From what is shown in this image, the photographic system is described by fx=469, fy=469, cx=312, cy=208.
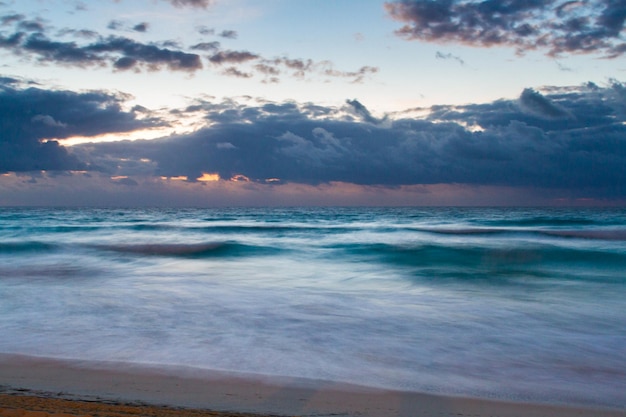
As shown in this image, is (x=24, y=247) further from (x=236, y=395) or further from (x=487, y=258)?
(x=236, y=395)

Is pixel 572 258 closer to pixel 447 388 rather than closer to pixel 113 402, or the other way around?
pixel 447 388

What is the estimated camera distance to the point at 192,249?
867 inches

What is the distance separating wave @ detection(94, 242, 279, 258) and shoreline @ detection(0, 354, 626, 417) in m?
15.1

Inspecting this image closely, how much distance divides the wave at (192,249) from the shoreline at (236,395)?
49.6ft

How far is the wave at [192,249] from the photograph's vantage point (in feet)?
66.2

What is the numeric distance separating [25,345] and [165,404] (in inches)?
118

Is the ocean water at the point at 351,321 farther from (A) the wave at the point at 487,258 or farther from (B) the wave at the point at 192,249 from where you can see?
(B) the wave at the point at 192,249

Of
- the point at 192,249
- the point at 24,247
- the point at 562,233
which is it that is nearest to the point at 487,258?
the point at 192,249

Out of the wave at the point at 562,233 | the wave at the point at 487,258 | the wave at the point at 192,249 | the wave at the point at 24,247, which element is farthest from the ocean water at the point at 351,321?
the wave at the point at 562,233

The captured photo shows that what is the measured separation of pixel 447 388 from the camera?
4410 millimetres

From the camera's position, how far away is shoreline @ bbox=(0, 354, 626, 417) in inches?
147

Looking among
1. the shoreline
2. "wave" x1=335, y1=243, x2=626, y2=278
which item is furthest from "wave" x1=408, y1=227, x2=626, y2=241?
the shoreline

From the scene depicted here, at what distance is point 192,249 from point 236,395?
1865cm

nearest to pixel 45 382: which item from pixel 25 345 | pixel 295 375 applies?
pixel 25 345
